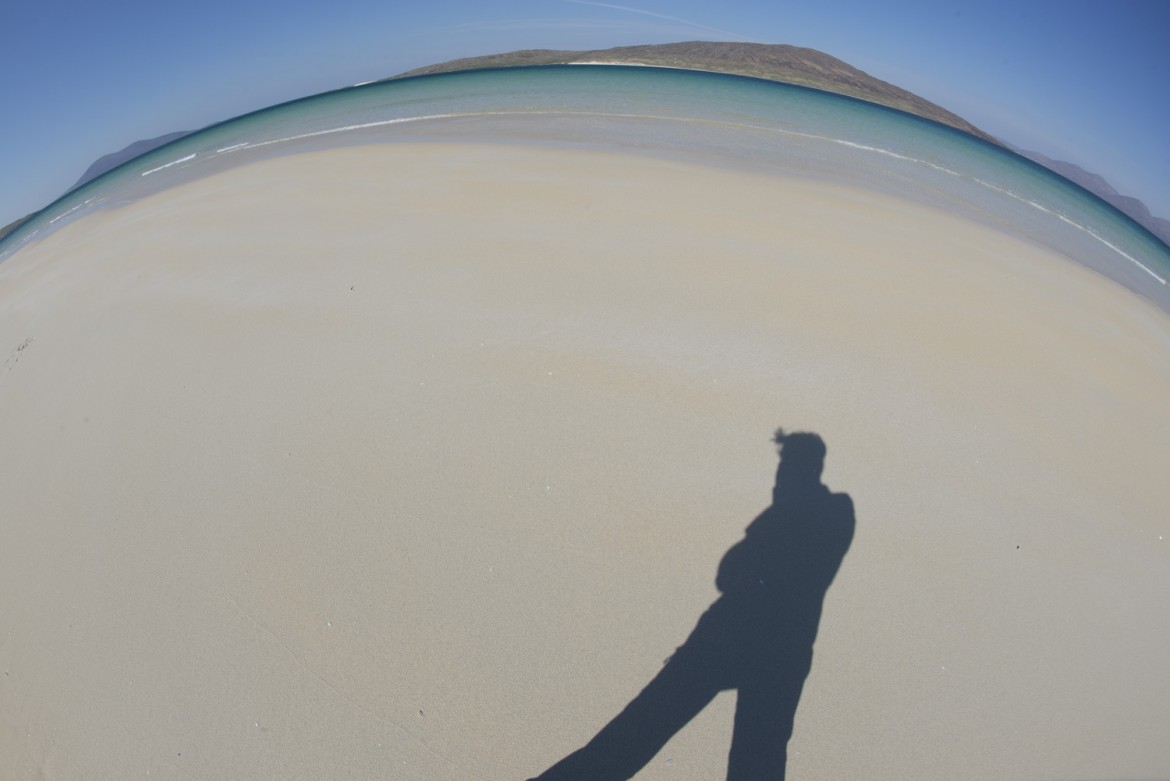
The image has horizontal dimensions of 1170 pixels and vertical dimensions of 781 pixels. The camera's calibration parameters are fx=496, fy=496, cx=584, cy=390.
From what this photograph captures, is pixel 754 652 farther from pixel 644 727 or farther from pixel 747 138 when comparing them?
pixel 747 138

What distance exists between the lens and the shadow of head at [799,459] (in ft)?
14.1

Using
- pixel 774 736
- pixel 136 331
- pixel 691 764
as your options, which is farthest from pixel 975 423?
pixel 136 331

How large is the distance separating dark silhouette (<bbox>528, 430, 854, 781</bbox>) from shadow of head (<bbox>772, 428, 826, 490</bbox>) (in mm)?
127

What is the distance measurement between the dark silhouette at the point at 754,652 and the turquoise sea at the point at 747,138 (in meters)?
11.0

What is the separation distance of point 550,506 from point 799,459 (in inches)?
89.8

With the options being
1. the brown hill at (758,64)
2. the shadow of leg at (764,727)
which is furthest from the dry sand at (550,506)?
the brown hill at (758,64)

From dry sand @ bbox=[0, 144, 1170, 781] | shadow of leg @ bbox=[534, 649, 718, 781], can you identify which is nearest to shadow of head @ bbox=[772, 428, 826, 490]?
dry sand @ bbox=[0, 144, 1170, 781]

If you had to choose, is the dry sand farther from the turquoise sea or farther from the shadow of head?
the turquoise sea

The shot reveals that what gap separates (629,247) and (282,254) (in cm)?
602

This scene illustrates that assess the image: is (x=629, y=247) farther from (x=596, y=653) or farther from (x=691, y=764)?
(x=691, y=764)

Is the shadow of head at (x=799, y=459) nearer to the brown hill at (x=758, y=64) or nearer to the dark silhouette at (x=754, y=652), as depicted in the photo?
the dark silhouette at (x=754, y=652)

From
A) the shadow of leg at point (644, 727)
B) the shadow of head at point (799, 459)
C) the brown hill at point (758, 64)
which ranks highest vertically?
the brown hill at point (758, 64)

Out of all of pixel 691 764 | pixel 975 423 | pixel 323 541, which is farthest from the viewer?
pixel 975 423

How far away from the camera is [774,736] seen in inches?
117
